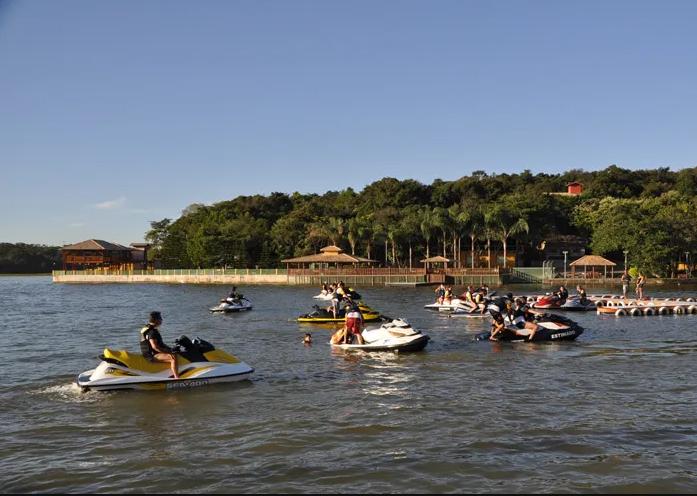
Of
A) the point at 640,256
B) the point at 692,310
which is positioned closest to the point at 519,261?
the point at 640,256

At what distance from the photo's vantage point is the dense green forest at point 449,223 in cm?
7919

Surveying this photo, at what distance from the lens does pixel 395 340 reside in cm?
2120

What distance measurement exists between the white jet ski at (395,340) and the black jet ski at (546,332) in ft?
12.6

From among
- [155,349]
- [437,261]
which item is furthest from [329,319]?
[437,261]

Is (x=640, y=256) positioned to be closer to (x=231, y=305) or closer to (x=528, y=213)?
(x=528, y=213)

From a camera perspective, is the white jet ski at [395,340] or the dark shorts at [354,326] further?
the dark shorts at [354,326]

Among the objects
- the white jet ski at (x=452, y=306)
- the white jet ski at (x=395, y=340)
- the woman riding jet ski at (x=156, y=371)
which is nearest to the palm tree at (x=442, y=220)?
the white jet ski at (x=452, y=306)

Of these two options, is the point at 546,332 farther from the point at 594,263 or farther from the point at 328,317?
the point at 594,263

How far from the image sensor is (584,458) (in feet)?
34.8

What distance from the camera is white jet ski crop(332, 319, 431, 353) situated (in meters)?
21.2

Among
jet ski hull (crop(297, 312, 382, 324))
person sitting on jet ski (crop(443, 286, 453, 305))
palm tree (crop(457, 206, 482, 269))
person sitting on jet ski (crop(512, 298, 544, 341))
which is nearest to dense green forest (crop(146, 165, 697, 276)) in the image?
A: palm tree (crop(457, 206, 482, 269))

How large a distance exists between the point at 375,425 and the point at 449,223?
79.6 metres

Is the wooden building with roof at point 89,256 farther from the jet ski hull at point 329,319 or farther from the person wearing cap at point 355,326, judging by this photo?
the person wearing cap at point 355,326

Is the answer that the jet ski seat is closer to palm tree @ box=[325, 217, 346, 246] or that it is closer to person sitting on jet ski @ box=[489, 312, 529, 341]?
person sitting on jet ski @ box=[489, 312, 529, 341]
